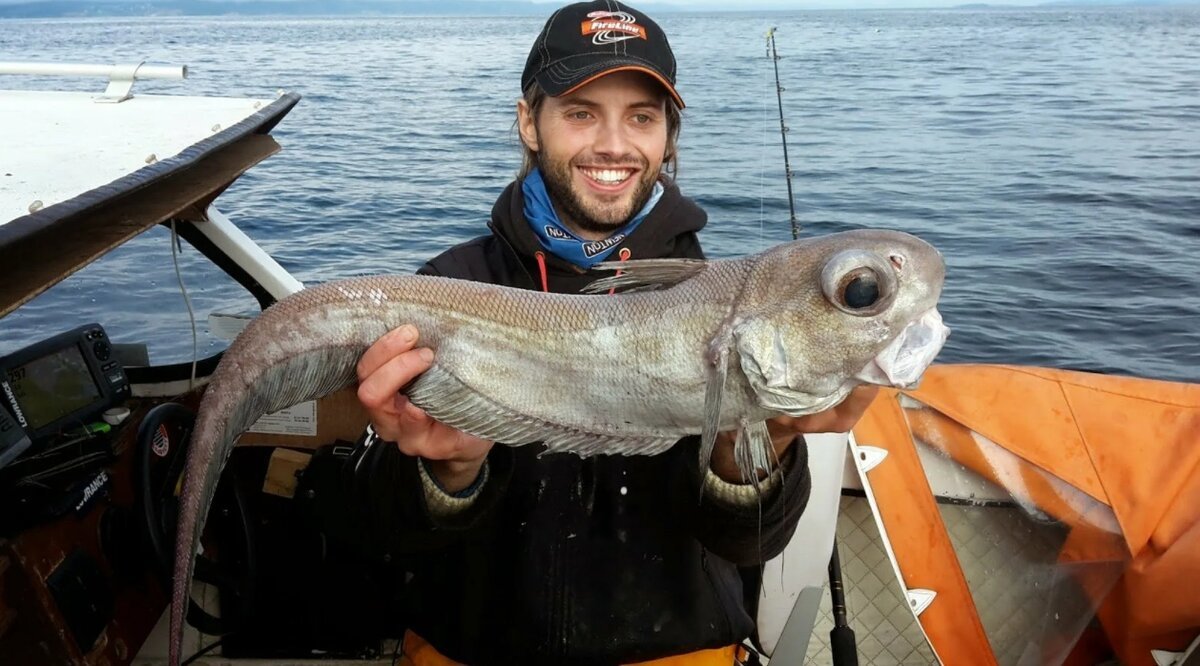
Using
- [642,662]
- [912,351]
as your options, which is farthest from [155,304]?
[912,351]

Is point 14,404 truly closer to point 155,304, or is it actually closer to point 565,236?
point 155,304

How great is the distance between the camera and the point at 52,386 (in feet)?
13.2

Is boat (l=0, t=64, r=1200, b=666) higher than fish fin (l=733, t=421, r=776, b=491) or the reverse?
the reverse

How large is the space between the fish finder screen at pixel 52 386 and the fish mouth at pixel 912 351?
3.63m

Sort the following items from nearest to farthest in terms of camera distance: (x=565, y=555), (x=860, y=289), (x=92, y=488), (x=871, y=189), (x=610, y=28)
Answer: (x=860, y=289), (x=565, y=555), (x=610, y=28), (x=92, y=488), (x=871, y=189)

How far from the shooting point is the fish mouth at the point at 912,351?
218 centimetres

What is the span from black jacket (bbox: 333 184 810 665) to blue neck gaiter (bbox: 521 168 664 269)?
0.79 m

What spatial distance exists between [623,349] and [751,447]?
476 mm

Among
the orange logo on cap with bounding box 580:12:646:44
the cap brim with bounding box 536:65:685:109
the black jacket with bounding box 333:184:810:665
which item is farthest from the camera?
the orange logo on cap with bounding box 580:12:646:44

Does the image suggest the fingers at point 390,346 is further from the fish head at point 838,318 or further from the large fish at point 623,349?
the fish head at point 838,318

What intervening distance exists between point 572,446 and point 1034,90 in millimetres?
34128

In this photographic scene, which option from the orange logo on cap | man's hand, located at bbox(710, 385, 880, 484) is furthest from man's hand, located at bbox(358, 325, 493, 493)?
the orange logo on cap

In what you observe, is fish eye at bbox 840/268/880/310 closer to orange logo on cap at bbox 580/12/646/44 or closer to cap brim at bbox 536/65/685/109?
cap brim at bbox 536/65/685/109

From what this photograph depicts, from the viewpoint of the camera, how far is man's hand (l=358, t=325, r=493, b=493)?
2.52 meters
